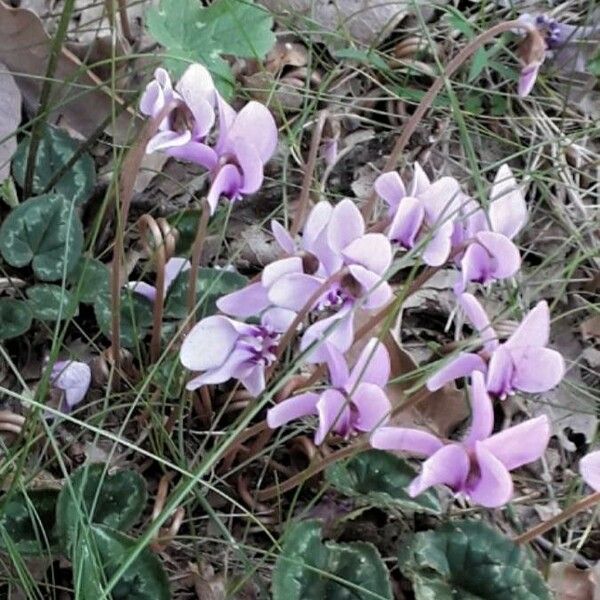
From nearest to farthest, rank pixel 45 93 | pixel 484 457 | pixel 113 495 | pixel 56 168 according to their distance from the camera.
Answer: pixel 484 457 < pixel 113 495 < pixel 45 93 < pixel 56 168

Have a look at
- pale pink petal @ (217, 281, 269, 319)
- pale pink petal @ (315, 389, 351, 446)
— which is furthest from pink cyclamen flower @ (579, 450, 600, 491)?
pale pink petal @ (217, 281, 269, 319)

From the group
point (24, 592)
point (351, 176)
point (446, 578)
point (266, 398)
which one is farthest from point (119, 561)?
point (351, 176)

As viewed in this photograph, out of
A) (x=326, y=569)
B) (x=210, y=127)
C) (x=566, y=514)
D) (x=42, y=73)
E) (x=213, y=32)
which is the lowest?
(x=326, y=569)

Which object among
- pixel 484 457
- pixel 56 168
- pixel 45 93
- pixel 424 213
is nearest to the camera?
pixel 484 457

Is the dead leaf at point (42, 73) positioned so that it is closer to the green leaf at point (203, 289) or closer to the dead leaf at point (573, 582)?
the green leaf at point (203, 289)

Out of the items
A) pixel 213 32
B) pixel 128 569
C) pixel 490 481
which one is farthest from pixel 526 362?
pixel 213 32

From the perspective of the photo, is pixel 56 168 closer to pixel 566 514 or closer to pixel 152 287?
pixel 152 287

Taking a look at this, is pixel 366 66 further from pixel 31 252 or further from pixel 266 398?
pixel 266 398

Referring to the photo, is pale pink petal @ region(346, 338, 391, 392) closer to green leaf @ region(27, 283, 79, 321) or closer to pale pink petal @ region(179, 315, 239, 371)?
pale pink petal @ region(179, 315, 239, 371)
